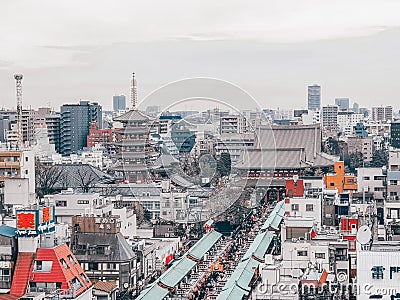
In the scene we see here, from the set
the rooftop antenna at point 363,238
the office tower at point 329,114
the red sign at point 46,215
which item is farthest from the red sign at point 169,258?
the office tower at point 329,114

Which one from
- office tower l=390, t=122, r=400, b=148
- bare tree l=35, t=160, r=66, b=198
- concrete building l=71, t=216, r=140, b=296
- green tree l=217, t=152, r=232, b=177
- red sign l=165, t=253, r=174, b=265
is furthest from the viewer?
office tower l=390, t=122, r=400, b=148

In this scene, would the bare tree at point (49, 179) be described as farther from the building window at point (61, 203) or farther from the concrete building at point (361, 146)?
the concrete building at point (361, 146)

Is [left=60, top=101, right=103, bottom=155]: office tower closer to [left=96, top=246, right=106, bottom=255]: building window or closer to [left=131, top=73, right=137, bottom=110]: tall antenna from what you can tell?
[left=131, top=73, right=137, bottom=110]: tall antenna

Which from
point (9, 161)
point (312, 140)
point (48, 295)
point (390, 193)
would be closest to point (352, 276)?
point (48, 295)

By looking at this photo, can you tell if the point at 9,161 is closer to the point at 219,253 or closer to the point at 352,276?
the point at 219,253

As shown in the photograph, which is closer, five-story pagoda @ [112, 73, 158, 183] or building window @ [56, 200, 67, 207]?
building window @ [56, 200, 67, 207]

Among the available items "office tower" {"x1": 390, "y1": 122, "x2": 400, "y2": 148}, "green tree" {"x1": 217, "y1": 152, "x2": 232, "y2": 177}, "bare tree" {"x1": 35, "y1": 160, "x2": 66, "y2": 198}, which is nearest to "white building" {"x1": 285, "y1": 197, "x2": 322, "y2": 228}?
"bare tree" {"x1": 35, "y1": 160, "x2": 66, "y2": 198}
